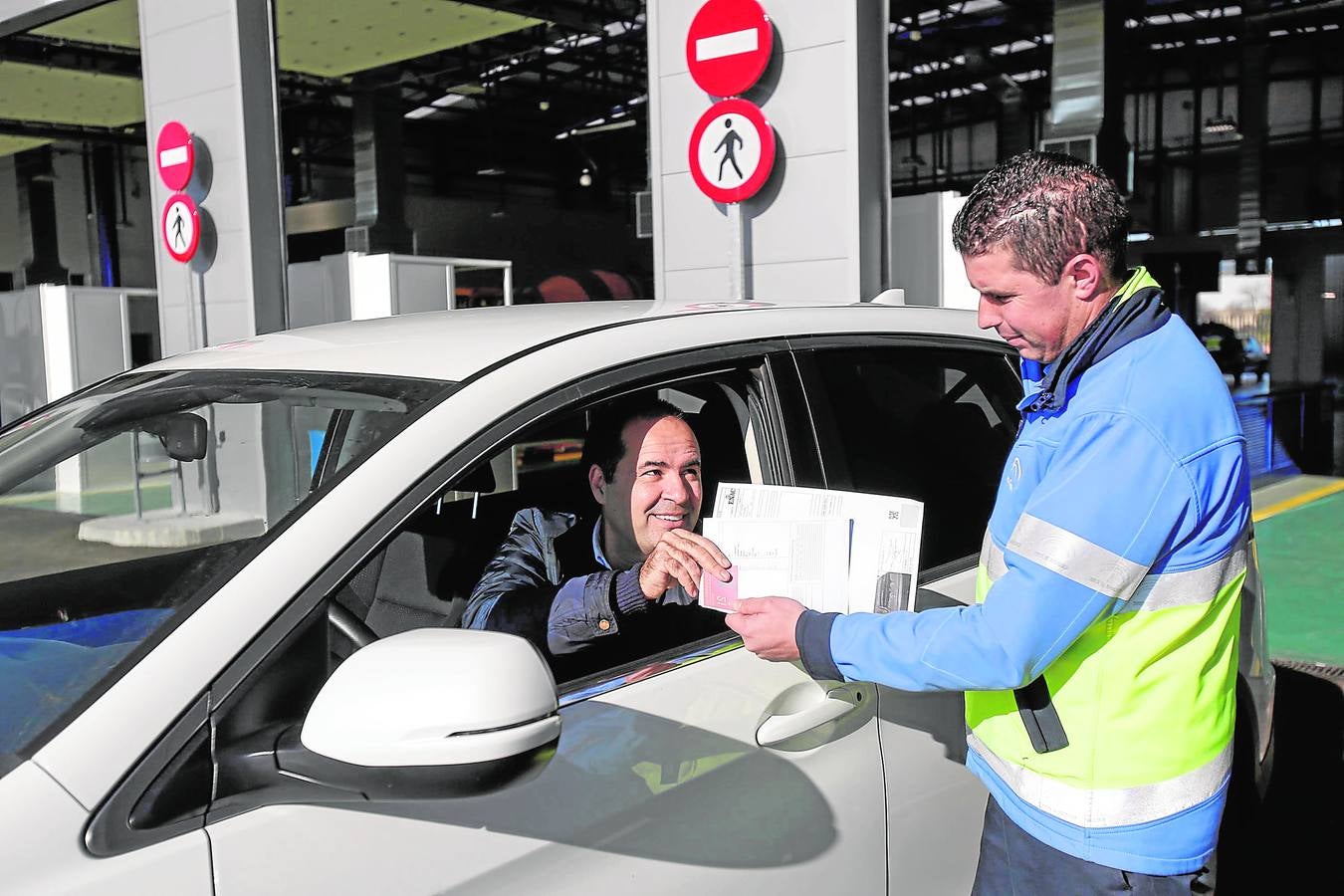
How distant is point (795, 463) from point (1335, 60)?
30.1m

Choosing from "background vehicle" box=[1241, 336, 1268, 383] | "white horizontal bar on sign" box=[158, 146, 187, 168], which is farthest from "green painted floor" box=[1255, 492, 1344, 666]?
"background vehicle" box=[1241, 336, 1268, 383]

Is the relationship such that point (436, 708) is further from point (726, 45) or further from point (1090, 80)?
point (1090, 80)

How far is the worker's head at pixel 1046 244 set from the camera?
1.44 meters

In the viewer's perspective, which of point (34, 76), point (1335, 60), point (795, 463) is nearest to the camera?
point (795, 463)

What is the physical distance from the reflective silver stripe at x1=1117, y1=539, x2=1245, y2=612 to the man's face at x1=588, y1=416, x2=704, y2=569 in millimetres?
814

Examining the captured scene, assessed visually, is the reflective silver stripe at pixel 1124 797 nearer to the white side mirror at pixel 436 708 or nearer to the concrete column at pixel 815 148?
the white side mirror at pixel 436 708

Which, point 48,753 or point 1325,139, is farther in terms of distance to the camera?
point 1325,139

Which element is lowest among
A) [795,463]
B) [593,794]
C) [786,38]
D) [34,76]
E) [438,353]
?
[593,794]

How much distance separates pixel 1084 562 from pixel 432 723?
79 cm

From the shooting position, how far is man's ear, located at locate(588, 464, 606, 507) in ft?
7.05

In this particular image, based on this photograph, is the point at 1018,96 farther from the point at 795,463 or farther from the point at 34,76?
the point at 795,463

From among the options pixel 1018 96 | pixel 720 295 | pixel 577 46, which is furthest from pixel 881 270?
pixel 1018 96

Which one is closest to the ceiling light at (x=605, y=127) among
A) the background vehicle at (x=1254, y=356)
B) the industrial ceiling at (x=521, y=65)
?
the industrial ceiling at (x=521, y=65)

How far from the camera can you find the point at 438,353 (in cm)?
176
